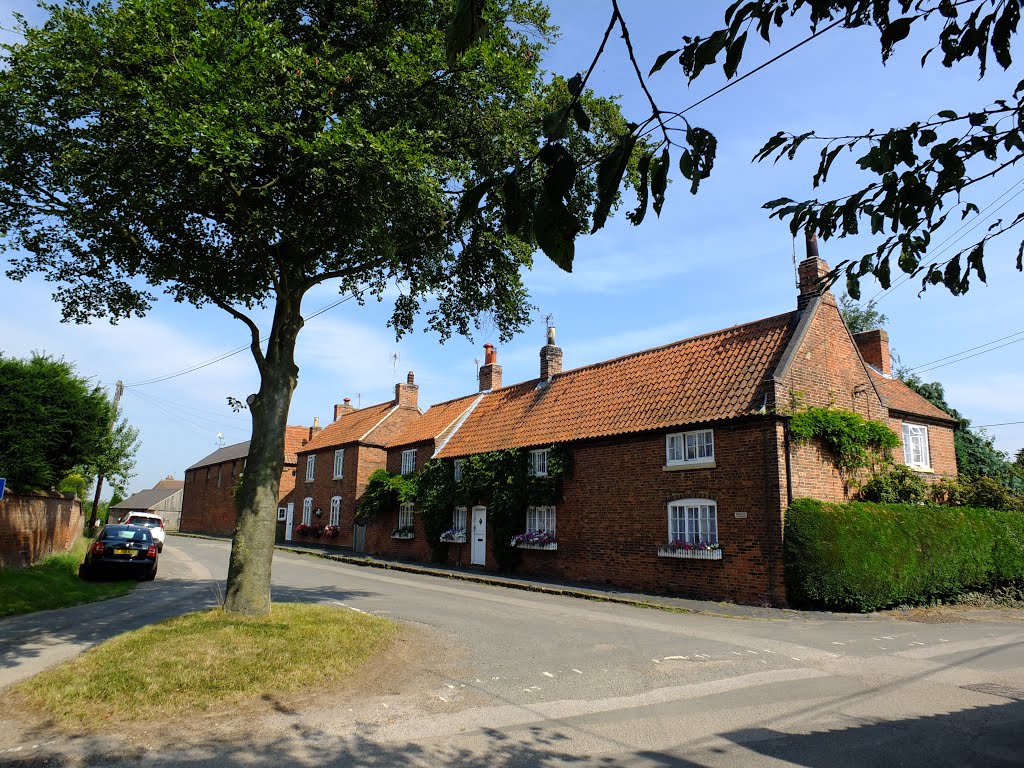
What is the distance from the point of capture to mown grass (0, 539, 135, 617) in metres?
14.0

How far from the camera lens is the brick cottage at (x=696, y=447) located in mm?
16938

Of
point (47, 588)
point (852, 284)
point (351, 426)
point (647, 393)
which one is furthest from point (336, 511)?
point (852, 284)

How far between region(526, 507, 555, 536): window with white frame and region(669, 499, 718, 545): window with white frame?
16.8ft

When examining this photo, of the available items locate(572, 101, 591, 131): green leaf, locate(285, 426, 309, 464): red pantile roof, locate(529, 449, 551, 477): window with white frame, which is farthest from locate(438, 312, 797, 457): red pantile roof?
locate(285, 426, 309, 464): red pantile roof

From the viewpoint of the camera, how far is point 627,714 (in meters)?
6.95

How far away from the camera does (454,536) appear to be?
26781 mm

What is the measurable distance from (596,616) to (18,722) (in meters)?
10.6

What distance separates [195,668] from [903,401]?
24107 mm

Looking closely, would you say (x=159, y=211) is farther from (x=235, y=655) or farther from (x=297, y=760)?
(x=297, y=760)

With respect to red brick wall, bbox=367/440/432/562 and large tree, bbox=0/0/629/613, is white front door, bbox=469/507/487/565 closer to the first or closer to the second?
red brick wall, bbox=367/440/432/562

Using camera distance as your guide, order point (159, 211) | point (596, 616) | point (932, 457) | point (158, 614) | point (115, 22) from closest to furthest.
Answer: point (115, 22), point (159, 211), point (158, 614), point (596, 616), point (932, 457)

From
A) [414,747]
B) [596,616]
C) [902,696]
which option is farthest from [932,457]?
[414,747]

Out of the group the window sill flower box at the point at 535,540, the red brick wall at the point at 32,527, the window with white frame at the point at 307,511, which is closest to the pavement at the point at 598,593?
the window sill flower box at the point at 535,540

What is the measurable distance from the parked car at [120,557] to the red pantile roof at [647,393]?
11.8 meters
